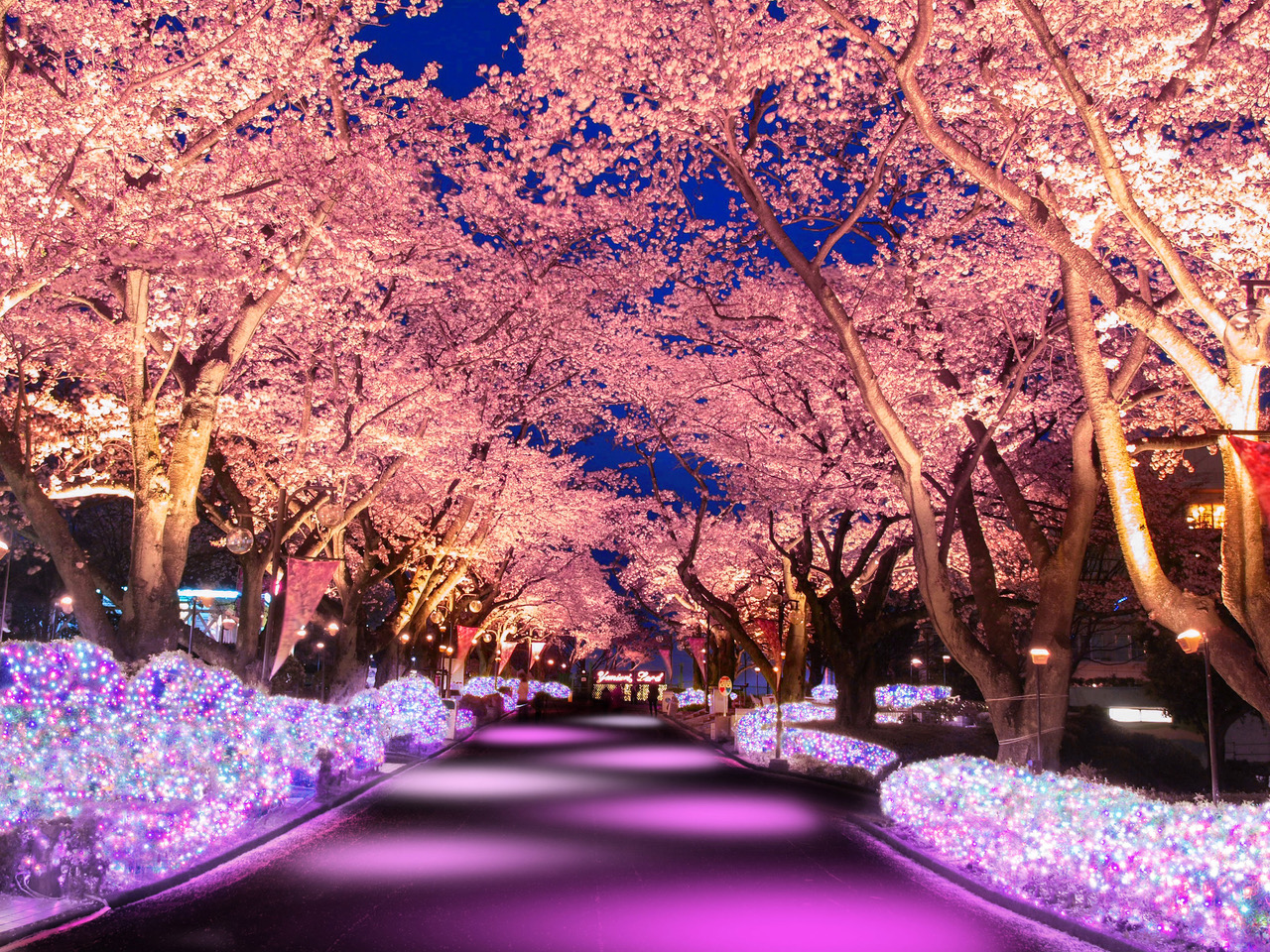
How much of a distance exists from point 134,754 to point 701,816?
28.3 ft

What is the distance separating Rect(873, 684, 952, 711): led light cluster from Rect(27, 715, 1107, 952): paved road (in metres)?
30.1

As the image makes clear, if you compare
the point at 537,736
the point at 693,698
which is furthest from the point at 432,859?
the point at 693,698

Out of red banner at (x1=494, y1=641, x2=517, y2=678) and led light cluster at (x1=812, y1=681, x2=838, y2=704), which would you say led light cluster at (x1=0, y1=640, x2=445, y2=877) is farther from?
red banner at (x1=494, y1=641, x2=517, y2=678)

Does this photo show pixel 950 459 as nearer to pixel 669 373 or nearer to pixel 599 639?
pixel 669 373

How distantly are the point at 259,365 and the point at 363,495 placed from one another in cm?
377

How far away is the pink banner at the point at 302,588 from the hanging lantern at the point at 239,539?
931mm

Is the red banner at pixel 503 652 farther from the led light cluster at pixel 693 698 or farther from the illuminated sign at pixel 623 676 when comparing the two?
the illuminated sign at pixel 623 676

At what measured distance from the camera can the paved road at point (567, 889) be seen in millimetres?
8102

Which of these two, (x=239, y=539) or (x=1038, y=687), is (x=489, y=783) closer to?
(x=239, y=539)

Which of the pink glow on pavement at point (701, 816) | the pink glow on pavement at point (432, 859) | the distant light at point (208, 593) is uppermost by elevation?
the distant light at point (208, 593)

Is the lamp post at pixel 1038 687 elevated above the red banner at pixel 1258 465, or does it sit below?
below

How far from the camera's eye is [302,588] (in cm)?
1956

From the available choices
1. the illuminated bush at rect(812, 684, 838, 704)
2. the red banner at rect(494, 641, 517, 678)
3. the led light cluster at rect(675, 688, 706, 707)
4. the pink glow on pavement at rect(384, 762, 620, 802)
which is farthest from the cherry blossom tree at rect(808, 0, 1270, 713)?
the red banner at rect(494, 641, 517, 678)

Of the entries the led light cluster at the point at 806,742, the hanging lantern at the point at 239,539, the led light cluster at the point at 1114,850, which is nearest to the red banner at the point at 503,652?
the led light cluster at the point at 806,742
